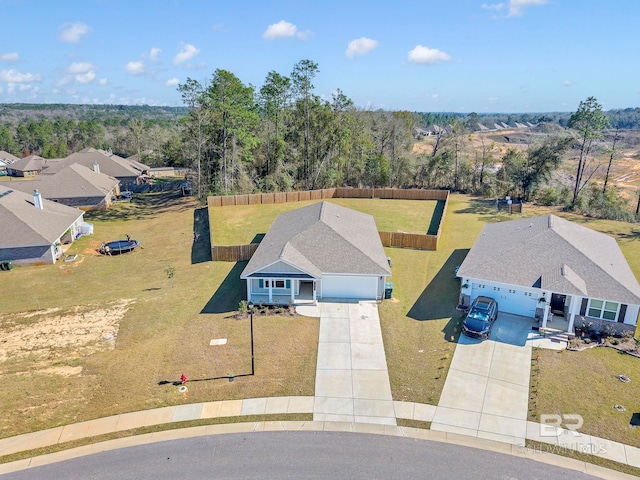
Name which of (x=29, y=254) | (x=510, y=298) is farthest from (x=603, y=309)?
(x=29, y=254)

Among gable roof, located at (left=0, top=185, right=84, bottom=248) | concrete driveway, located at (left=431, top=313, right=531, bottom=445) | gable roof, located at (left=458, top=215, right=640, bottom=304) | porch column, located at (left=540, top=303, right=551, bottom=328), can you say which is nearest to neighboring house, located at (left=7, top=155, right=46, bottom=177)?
gable roof, located at (left=0, top=185, right=84, bottom=248)

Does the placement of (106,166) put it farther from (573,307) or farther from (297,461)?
(573,307)

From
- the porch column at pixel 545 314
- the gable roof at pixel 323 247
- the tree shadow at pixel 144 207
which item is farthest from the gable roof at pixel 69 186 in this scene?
the porch column at pixel 545 314

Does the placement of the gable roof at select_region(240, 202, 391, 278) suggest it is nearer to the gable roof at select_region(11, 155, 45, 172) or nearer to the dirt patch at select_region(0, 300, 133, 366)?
the dirt patch at select_region(0, 300, 133, 366)

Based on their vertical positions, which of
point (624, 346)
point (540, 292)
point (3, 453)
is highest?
point (540, 292)

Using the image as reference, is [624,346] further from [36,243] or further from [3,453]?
[36,243]

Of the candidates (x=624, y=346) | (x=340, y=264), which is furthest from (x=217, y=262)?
(x=624, y=346)

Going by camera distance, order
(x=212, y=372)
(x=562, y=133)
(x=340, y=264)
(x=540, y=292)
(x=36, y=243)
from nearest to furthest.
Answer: (x=212, y=372)
(x=540, y=292)
(x=340, y=264)
(x=36, y=243)
(x=562, y=133)
